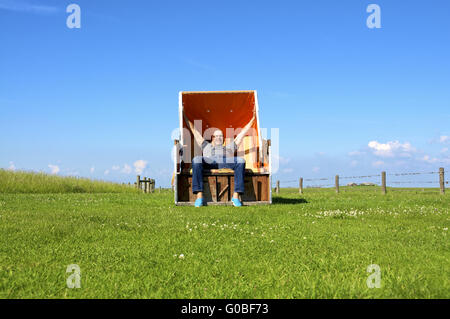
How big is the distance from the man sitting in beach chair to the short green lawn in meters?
4.23

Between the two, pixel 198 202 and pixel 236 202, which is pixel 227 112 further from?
pixel 198 202

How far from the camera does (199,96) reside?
14156mm

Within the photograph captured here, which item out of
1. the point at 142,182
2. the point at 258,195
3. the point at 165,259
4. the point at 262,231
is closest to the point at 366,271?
the point at 165,259

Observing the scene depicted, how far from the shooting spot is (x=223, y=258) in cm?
477

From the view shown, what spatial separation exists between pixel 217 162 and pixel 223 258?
8249 mm

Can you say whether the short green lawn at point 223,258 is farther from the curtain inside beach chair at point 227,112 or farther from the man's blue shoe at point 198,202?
the curtain inside beach chair at point 227,112

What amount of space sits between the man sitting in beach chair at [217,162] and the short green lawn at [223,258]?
423 centimetres

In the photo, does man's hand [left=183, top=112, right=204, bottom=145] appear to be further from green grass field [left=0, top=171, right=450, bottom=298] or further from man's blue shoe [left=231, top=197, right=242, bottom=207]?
green grass field [left=0, top=171, right=450, bottom=298]

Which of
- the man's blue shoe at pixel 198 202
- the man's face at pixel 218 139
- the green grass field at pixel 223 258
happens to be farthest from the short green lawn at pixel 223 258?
the man's face at pixel 218 139

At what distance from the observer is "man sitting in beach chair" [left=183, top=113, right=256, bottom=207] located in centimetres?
1233

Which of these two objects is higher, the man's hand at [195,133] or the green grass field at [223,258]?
the man's hand at [195,133]

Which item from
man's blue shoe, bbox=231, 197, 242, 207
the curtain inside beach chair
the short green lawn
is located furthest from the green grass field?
Answer: the curtain inside beach chair

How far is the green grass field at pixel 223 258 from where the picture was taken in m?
3.59

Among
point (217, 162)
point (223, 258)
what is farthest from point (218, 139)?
point (223, 258)
